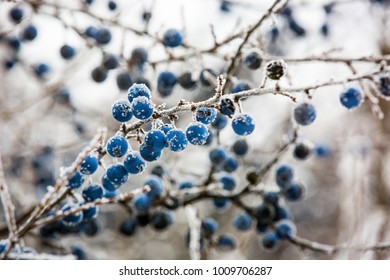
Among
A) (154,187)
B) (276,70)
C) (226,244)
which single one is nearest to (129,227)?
(154,187)

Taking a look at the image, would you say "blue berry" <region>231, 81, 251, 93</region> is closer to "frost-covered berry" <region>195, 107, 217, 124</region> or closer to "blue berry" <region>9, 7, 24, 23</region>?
"frost-covered berry" <region>195, 107, 217, 124</region>

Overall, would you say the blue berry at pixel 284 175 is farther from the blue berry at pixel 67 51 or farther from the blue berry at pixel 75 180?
the blue berry at pixel 67 51

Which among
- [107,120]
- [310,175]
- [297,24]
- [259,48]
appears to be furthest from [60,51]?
[310,175]

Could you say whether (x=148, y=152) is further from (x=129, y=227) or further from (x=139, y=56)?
(x=129, y=227)

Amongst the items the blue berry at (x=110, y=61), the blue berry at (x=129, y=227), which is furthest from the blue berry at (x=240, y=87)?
the blue berry at (x=129, y=227)

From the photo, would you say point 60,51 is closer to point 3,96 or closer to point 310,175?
point 3,96

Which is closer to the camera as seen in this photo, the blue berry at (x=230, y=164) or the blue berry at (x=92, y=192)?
the blue berry at (x=92, y=192)
